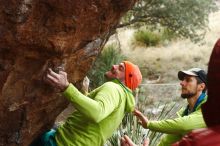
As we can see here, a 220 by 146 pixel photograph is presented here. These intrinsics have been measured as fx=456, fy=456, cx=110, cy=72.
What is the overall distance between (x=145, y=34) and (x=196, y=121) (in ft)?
67.0

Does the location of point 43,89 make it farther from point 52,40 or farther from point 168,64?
point 168,64

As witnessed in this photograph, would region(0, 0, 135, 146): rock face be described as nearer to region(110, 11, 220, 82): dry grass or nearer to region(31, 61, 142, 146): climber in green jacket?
region(31, 61, 142, 146): climber in green jacket

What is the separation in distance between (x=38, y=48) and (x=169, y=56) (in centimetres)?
1950

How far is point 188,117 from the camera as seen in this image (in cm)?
488

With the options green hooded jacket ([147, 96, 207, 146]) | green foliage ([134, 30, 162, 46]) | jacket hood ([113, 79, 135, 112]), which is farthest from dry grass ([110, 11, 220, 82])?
jacket hood ([113, 79, 135, 112])

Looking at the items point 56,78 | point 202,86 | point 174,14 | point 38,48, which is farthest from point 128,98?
point 174,14

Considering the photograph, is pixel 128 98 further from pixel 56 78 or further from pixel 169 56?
pixel 169 56

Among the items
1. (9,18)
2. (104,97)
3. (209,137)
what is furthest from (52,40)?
(209,137)

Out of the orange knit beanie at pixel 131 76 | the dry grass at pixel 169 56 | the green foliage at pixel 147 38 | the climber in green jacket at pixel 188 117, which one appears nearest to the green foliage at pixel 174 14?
the dry grass at pixel 169 56

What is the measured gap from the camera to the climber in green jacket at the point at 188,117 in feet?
15.9

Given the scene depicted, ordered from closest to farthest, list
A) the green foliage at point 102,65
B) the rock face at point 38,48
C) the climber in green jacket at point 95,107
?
1. the rock face at point 38,48
2. the climber in green jacket at point 95,107
3. the green foliage at point 102,65

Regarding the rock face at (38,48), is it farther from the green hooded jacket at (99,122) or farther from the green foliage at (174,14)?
the green foliage at (174,14)

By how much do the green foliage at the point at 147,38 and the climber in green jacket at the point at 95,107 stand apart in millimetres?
20167

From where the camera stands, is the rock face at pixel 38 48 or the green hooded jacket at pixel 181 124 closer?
the rock face at pixel 38 48
